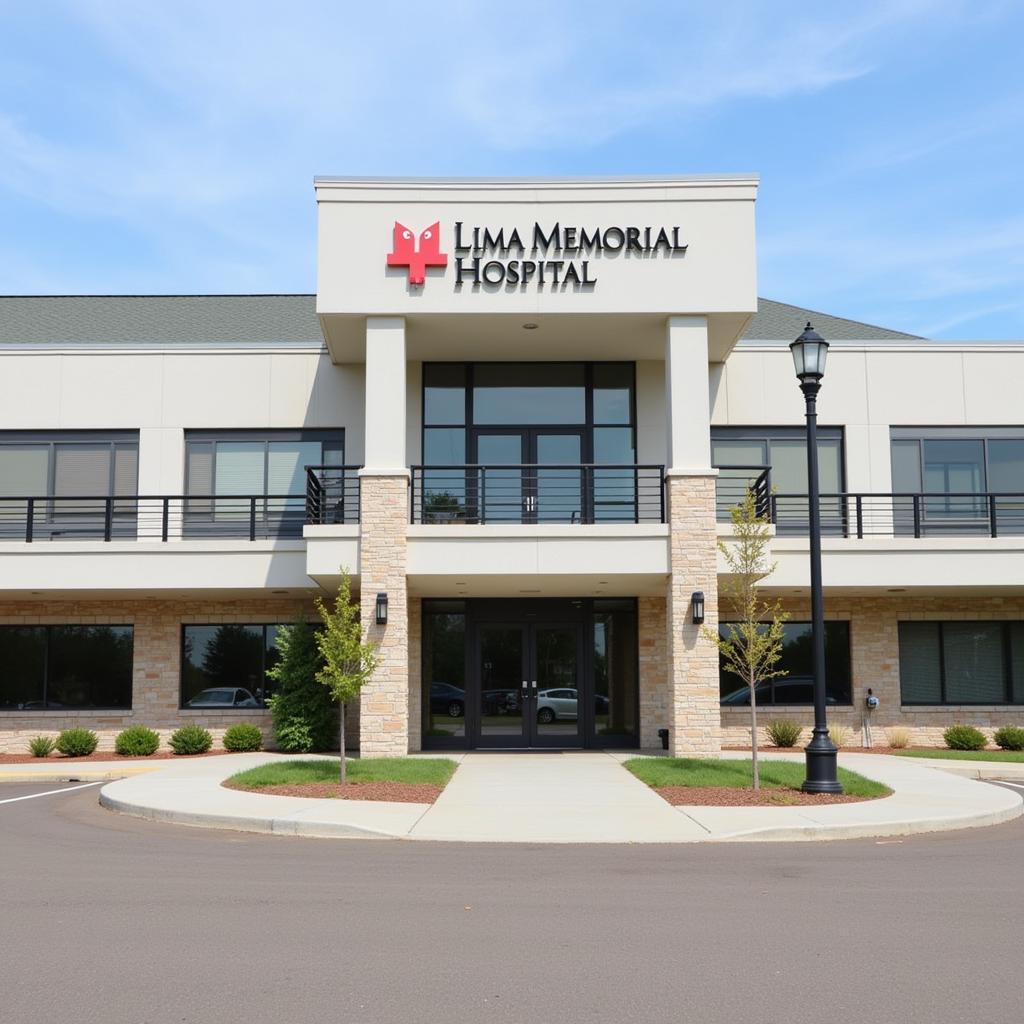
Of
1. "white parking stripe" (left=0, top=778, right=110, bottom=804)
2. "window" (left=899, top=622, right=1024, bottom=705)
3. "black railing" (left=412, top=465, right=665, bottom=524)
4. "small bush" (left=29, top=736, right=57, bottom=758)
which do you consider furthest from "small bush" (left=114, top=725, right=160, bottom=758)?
"window" (left=899, top=622, right=1024, bottom=705)

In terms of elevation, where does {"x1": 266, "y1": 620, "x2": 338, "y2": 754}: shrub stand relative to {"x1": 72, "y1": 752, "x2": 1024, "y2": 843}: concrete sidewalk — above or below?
above

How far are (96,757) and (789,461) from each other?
15.2 metres

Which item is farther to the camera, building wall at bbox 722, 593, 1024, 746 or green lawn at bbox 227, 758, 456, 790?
building wall at bbox 722, 593, 1024, 746

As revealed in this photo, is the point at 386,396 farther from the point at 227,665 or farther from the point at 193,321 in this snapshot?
the point at 193,321

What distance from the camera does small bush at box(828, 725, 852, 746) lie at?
22.9m

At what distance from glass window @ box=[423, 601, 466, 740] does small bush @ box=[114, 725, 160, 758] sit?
5.38 meters

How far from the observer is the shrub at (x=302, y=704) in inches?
864

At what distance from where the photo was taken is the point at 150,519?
23.9 meters

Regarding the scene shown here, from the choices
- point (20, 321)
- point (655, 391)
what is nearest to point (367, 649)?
point (655, 391)

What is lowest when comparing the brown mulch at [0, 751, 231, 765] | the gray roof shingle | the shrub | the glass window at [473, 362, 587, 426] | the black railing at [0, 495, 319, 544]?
the brown mulch at [0, 751, 231, 765]

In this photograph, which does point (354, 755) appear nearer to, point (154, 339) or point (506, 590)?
point (506, 590)

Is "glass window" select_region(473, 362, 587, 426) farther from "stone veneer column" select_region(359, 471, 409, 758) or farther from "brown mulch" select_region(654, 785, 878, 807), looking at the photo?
"brown mulch" select_region(654, 785, 878, 807)

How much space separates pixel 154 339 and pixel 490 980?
23511mm

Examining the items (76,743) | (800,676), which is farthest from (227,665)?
(800,676)
